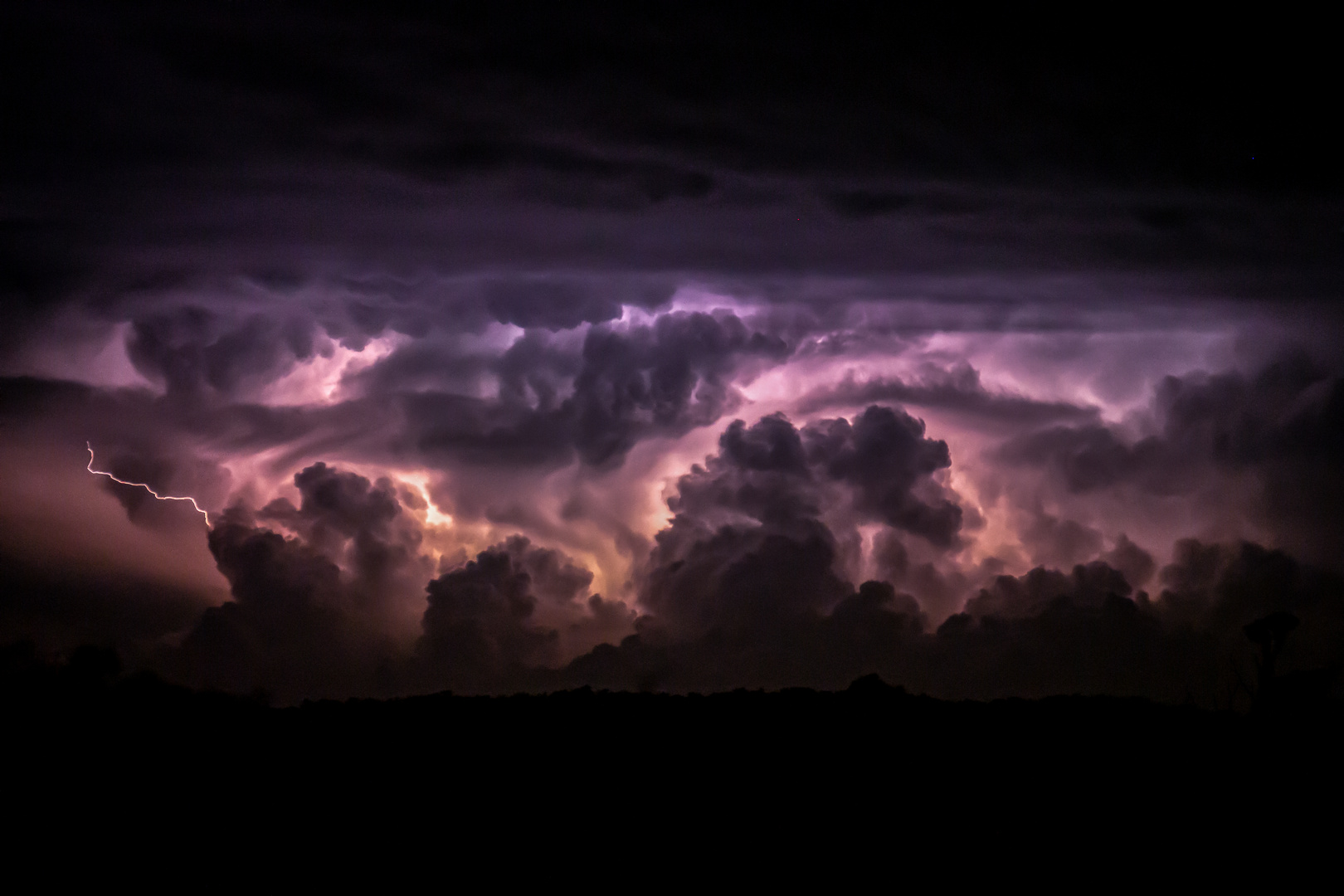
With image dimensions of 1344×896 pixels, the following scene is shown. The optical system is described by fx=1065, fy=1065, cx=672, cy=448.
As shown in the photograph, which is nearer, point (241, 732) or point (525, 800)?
point (525, 800)

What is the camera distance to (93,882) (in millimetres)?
25562

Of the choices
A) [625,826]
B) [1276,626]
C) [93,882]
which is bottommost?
[93,882]

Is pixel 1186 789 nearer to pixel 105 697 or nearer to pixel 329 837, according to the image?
pixel 329 837

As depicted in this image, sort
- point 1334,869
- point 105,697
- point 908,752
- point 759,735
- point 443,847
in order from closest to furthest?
1. point 1334,869
2. point 443,847
3. point 908,752
4. point 759,735
5. point 105,697

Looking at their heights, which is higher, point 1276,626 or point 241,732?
point 1276,626

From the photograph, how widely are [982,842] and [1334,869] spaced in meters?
7.81

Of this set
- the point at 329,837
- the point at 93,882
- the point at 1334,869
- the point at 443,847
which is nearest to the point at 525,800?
the point at 443,847

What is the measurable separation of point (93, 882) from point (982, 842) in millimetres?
21309

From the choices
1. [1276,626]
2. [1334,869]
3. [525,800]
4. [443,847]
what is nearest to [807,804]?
[525,800]

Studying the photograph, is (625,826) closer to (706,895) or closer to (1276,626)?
(706,895)

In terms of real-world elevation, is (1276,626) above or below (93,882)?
above

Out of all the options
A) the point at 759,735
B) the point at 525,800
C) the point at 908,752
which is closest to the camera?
the point at 525,800

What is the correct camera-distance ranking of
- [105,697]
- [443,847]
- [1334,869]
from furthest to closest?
[105,697], [443,847], [1334,869]

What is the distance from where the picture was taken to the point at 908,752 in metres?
30.9
